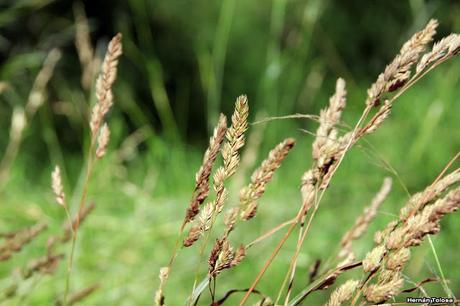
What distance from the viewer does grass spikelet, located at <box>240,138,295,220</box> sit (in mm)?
890

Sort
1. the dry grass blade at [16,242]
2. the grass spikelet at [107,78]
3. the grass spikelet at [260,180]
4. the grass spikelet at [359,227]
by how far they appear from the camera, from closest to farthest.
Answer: the grass spikelet at [260,180] → the grass spikelet at [107,78] → the grass spikelet at [359,227] → the dry grass blade at [16,242]

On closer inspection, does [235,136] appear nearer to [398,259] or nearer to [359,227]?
[398,259]

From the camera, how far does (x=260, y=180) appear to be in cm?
89

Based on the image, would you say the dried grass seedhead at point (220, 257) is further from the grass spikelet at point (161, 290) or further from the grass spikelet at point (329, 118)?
the grass spikelet at point (329, 118)

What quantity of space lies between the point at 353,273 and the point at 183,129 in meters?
2.11

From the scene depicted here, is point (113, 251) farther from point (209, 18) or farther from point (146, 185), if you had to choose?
point (209, 18)

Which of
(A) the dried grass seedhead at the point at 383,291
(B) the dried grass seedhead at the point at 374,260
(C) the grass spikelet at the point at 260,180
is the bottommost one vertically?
(A) the dried grass seedhead at the point at 383,291

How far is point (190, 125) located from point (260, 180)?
12.9 feet

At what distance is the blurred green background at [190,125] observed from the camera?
99.6 inches

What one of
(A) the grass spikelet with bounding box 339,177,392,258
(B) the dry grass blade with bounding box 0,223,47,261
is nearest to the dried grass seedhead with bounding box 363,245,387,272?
(A) the grass spikelet with bounding box 339,177,392,258

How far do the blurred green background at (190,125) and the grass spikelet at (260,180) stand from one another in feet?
0.99

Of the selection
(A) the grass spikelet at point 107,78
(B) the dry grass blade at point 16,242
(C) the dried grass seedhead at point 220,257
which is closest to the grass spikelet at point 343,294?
(C) the dried grass seedhead at point 220,257

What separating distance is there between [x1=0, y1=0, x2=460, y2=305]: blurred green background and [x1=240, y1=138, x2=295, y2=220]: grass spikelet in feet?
0.99

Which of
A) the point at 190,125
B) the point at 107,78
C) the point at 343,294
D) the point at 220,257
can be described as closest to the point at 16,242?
the point at 107,78
